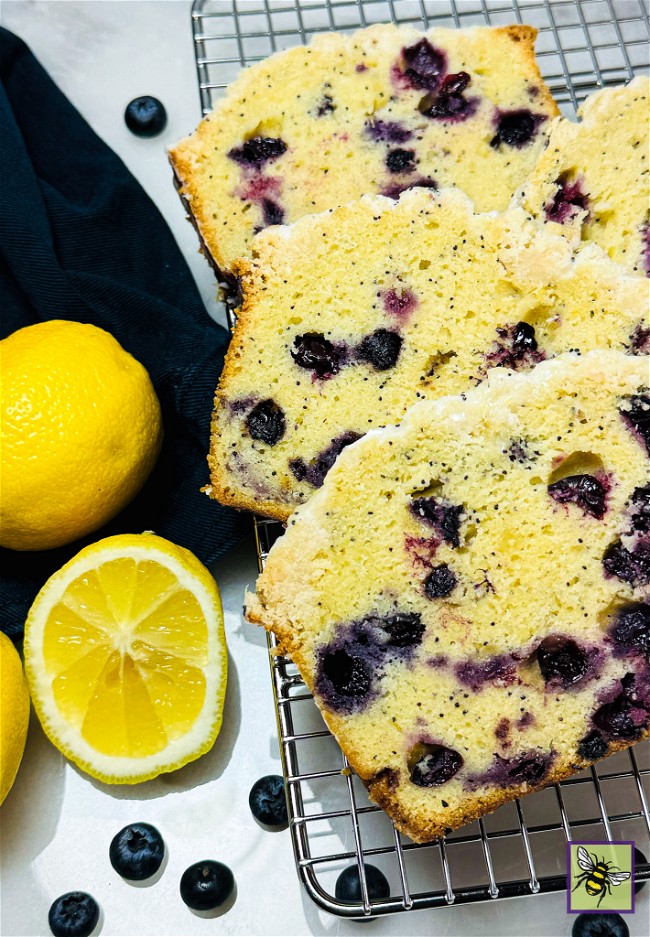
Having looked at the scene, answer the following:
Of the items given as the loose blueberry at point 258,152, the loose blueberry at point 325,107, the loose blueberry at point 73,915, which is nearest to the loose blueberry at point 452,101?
the loose blueberry at point 325,107

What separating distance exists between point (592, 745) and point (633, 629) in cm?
26

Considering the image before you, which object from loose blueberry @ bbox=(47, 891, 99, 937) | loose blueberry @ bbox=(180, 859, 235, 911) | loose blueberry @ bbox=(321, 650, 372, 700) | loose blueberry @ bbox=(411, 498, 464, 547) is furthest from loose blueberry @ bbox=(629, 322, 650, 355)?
loose blueberry @ bbox=(47, 891, 99, 937)

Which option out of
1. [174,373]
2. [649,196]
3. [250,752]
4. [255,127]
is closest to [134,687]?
[250,752]

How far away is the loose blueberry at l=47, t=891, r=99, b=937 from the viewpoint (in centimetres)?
235

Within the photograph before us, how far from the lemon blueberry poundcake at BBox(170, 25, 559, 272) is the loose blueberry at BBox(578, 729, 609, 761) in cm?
124

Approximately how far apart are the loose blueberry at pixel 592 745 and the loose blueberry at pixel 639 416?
0.60 metres

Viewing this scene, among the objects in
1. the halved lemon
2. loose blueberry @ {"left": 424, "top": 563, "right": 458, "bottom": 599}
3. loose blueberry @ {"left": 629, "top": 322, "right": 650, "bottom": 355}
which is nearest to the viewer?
loose blueberry @ {"left": 424, "top": 563, "right": 458, "bottom": 599}

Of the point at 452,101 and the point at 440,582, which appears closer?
the point at 440,582

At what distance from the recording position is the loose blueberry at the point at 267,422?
7.16ft

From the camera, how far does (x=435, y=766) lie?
2.02 meters

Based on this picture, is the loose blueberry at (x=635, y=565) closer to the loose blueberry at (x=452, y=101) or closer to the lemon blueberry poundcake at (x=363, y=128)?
the lemon blueberry poundcake at (x=363, y=128)

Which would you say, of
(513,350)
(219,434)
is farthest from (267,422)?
(513,350)

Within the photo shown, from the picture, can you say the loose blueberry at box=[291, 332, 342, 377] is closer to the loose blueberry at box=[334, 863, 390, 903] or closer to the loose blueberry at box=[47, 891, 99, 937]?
the loose blueberry at box=[334, 863, 390, 903]

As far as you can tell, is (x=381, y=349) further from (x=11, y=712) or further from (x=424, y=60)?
(x=11, y=712)
